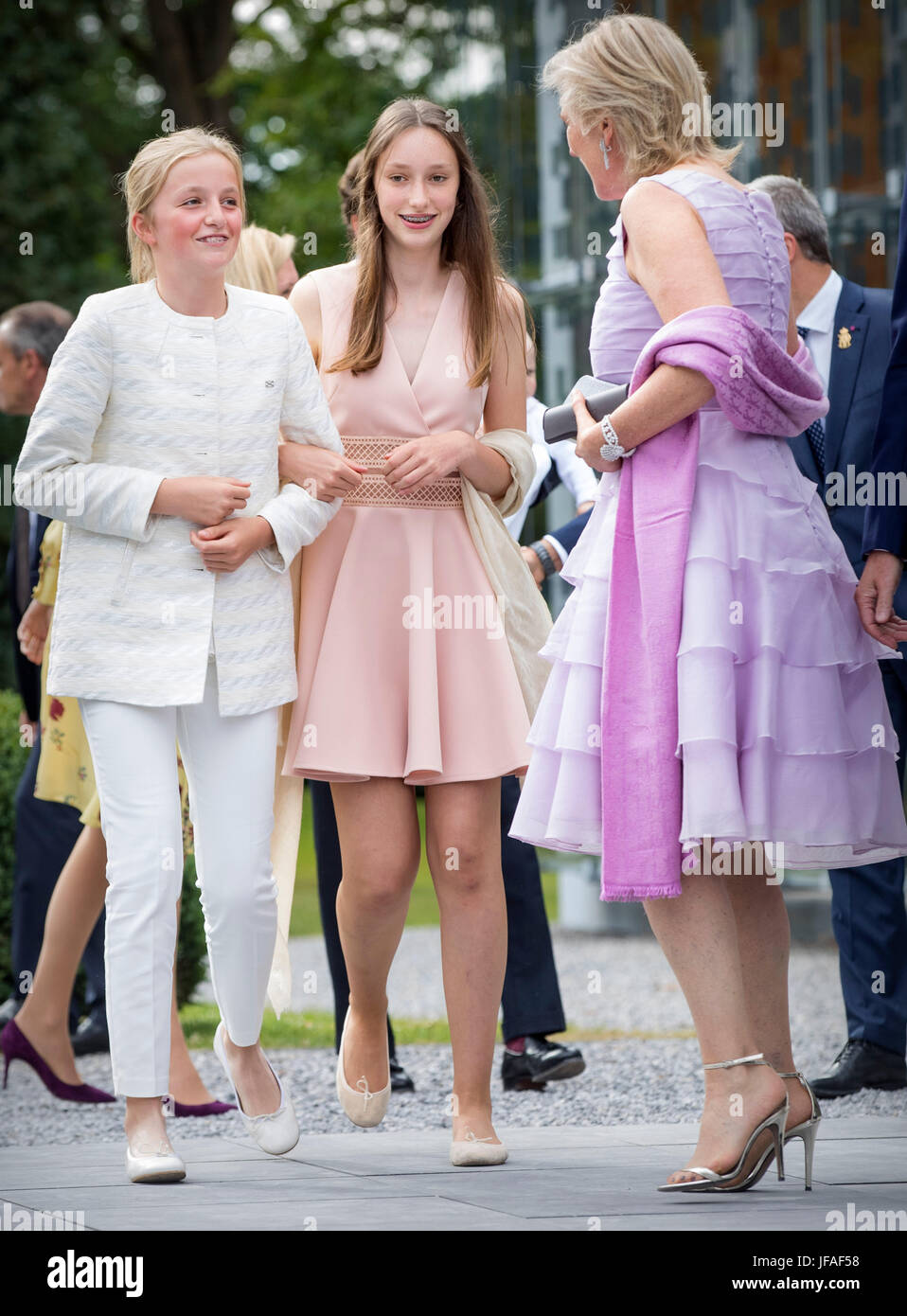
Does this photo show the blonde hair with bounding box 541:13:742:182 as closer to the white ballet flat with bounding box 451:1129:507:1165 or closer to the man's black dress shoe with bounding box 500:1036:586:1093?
the white ballet flat with bounding box 451:1129:507:1165

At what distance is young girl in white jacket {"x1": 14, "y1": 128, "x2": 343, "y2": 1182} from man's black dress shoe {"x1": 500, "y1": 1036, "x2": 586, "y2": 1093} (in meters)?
1.52

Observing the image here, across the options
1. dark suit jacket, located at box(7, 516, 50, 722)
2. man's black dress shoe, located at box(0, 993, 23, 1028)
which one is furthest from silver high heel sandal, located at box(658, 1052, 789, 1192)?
man's black dress shoe, located at box(0, 993, 23, 1028)

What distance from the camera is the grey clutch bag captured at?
12.0 feet

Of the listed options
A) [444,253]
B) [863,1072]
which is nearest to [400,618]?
[444,253]

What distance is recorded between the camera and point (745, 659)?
346 centimetres

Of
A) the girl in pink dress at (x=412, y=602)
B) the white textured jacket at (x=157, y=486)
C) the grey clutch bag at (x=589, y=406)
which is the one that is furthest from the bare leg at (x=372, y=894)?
the grey clutch bag at (x=589, y=406)

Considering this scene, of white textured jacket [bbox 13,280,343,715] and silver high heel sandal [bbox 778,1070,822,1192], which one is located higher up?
white textured jacket [bbox 13,280,343,715]

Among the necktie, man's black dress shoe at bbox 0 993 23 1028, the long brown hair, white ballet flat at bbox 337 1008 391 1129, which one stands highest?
the long brown hair

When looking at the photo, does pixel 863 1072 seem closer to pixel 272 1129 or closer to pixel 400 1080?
pixel 400 1080

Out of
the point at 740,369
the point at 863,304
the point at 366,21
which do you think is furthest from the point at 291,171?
the point at 740,369

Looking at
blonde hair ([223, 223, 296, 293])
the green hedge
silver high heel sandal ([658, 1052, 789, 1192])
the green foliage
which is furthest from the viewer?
the green foliage

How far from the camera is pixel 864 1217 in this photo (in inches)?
125

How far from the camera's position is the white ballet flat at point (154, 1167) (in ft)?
11.9

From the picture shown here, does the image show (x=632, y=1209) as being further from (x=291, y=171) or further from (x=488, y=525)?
(x=291, y=171)
